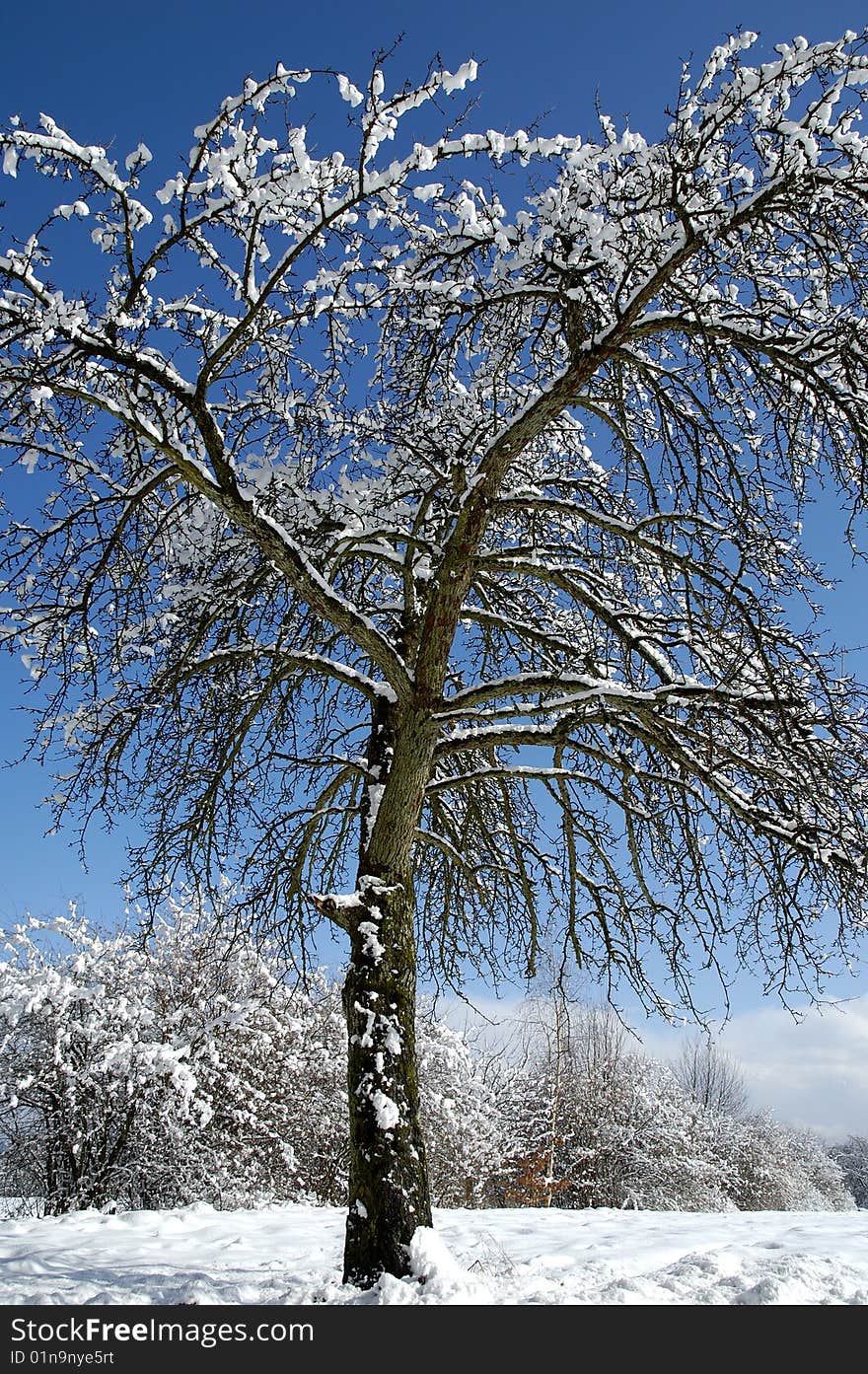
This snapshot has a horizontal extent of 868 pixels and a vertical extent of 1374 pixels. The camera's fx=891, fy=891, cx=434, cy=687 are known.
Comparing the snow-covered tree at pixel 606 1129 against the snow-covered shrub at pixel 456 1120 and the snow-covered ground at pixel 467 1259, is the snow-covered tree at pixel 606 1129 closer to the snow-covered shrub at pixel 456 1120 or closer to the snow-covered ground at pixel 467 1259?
the snow-covered shrub at pixel 456 1120

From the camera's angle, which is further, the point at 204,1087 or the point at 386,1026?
the point at 204,1087

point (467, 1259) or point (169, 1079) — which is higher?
point (169, 1079)

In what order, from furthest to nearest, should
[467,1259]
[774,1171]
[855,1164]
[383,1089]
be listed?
[855,1164] → [774,1171] → [467,1259] → [383,1089]

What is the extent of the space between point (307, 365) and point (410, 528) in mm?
1506

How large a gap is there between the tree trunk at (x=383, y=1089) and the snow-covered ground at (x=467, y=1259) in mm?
194

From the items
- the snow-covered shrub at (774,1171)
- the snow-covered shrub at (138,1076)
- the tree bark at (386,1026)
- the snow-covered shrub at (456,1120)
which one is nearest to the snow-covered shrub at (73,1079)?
the snow-covered shrub at (138,1076)

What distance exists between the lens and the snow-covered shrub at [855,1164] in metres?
55.5

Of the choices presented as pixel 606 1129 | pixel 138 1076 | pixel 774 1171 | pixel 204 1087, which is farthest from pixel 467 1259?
pixel 774 1171

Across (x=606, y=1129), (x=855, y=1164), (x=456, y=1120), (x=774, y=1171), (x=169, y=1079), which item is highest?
(x=169, y=1079)

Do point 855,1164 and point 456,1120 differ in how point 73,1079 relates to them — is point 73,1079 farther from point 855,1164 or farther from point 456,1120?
point 855,1164

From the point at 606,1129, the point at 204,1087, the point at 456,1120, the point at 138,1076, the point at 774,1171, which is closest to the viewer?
the point at 138,1076

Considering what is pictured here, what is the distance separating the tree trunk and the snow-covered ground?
0.64 ft

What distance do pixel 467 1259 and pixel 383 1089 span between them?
5.81 feet

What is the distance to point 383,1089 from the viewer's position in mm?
5145
